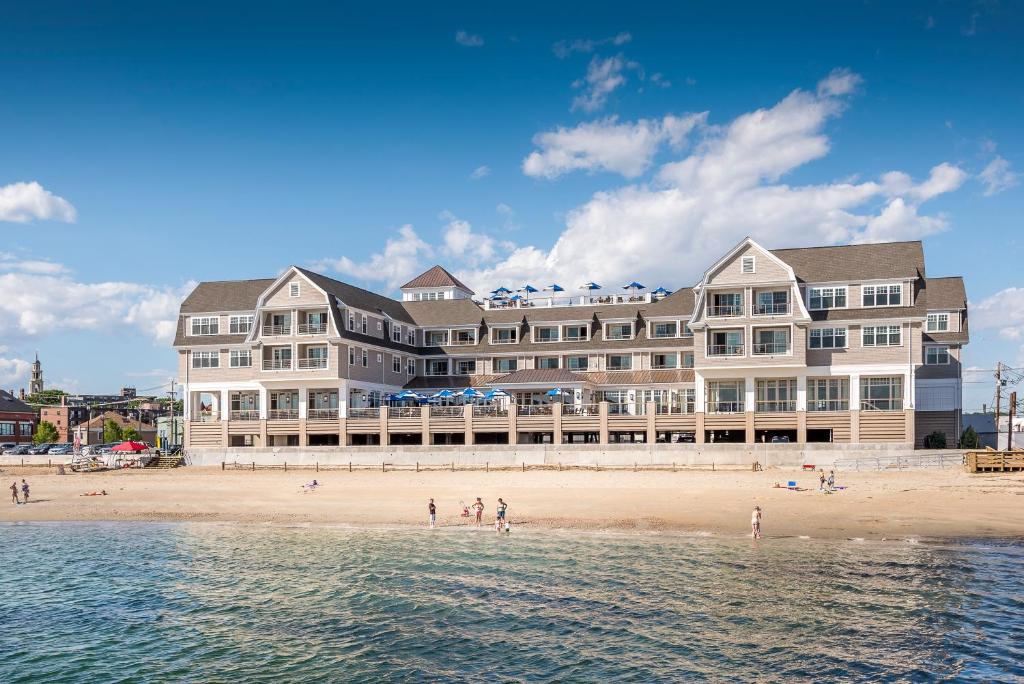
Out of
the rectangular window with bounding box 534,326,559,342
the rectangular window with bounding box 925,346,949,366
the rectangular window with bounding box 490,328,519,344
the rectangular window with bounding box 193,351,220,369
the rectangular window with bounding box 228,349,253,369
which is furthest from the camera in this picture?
the rectangular window with bounding box 490,328,519,344

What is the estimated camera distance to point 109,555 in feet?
126

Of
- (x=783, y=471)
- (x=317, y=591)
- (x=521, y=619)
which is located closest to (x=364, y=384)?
(x=783, y=471)

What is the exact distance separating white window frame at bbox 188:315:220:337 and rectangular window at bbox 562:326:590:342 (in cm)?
3349

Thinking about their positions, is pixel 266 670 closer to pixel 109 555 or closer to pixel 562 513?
pixel 109 555

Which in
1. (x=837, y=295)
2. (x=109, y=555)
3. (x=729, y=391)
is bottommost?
(x=109, y=555)

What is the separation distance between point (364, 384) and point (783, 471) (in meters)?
37.6

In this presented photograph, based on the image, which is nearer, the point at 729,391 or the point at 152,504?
the point at 152,504

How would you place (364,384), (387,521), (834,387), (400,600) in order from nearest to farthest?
(400,600) < (387,521) < (834,387) < (364,384)

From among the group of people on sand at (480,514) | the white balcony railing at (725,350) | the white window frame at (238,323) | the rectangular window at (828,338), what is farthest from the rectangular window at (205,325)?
the rectangular window at (828,338)

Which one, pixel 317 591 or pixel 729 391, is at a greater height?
pixel 729 391

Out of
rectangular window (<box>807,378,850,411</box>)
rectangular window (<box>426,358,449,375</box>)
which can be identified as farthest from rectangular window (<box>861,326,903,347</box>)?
rectangular window (<box>426,358,449,375</box>)

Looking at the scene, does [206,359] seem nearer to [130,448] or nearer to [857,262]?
[130,448]

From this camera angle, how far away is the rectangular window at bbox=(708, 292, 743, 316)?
215 ft

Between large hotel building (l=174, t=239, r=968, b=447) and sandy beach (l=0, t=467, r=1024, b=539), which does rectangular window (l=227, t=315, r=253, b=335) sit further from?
sandy beach (l=0, t=467, r=1024, b=539)
